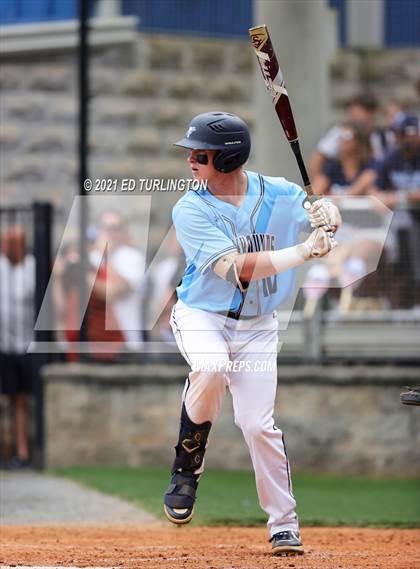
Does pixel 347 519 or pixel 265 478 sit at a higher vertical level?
pixel 265 478

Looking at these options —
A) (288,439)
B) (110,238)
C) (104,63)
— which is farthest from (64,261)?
(104,63)

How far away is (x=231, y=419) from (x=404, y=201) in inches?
91.4

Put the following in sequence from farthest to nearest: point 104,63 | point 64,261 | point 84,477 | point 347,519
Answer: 1. point 104,63
2. point 64,261
3. point 84,477
4. point 347,519

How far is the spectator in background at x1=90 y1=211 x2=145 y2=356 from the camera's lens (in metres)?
11.6

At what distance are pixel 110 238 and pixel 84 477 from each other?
6.63ft

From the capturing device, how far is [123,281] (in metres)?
11.6

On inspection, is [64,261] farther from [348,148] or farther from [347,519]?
[347,519]

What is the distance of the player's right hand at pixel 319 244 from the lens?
6559mm

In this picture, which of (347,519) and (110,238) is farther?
(110,238)

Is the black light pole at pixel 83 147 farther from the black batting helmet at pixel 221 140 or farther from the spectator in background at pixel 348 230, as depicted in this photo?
the black batting helmet at pixel 221 140

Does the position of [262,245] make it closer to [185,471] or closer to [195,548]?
[185,471]

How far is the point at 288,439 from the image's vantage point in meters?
11.6

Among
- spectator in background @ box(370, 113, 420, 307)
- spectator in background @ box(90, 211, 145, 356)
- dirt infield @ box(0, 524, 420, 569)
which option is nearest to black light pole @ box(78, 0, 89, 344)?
spectator in background @ box(90, 211, 145, 356)

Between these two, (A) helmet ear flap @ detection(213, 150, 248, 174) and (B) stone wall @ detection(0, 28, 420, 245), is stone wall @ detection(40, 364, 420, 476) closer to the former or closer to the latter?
(B) stone wall @ detection(0, 28, 420, 245)
